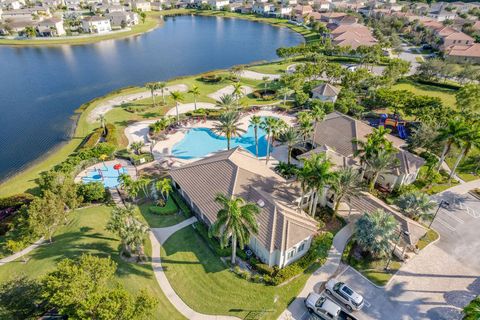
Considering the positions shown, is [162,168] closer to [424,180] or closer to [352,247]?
[352,247]

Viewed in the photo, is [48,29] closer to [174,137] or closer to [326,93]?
[174,137]

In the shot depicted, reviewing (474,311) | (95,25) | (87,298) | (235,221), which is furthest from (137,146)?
(95,25)

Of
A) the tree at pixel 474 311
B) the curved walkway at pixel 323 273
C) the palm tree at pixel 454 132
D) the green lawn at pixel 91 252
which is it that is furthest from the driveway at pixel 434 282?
the green lawn at pixel 91 252

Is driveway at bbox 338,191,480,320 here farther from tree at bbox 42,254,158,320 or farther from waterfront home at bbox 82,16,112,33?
waterfront home at bbox 82,16,112,33

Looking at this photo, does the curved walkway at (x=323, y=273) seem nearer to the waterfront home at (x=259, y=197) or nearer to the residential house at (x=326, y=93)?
the waterfront home at (x=259, y=197)

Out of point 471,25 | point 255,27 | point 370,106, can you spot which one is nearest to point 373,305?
point 370,106

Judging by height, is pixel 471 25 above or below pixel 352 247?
above

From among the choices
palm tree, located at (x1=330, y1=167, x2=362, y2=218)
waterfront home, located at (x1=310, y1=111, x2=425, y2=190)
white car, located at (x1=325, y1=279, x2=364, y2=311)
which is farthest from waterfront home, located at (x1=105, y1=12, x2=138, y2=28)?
white car, located at (x1=325, y1=279, x2=364, y2=311)
